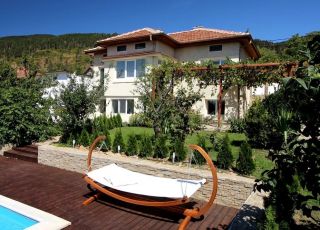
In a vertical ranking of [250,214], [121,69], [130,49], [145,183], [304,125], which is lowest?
[250,214]

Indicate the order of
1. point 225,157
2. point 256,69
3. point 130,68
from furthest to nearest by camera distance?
1. point 130,68
2. point 256,69
3. point 225,157

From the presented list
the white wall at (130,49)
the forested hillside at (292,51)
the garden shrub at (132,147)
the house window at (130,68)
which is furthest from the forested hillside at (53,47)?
the garden shrub at (132,147)

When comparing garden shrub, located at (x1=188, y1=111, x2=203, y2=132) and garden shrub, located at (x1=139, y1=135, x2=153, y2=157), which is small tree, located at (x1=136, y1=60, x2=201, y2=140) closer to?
garden shrub, located at (x1=188, y1=111, x2=203, y2=132)

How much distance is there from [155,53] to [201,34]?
5.08m

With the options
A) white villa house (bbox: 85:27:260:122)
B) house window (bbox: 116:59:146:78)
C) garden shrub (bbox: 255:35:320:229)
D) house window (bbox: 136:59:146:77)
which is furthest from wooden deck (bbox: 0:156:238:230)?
house window (bbox: 116:59:146:78)

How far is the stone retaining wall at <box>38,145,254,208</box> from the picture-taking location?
7.59m

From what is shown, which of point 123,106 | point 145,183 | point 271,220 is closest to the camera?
point 271,220

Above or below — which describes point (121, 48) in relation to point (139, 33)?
below

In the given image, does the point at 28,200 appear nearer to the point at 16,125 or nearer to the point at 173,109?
the point at 173,109

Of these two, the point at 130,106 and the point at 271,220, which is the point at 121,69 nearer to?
the point at 130,106

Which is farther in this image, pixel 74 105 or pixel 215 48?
pixel 215 48

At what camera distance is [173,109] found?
1113 cm

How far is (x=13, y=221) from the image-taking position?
660 cm

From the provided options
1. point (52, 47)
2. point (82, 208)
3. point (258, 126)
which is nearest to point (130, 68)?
point (258, 126)
